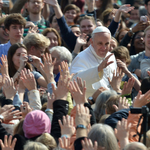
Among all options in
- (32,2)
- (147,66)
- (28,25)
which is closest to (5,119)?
(147,66)

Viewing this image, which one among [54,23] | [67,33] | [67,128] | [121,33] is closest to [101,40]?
[67,33]

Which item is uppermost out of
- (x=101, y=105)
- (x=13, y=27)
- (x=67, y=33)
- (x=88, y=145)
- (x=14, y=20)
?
(x=14, y=20)

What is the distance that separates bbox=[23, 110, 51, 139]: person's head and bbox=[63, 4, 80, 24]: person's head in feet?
17.4

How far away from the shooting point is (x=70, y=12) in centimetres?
898

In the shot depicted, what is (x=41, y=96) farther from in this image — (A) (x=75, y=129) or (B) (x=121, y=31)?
(B) (x=121, y=31)

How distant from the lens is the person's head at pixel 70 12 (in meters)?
8.98

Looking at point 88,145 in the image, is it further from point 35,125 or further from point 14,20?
point 14,20

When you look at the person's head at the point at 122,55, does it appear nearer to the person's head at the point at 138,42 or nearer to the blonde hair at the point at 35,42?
the person's head at the point at 138,42

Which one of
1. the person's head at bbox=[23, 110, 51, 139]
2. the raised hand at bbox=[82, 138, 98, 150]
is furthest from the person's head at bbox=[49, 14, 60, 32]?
the raised hand at bbox=[82, 138, 98, 150]

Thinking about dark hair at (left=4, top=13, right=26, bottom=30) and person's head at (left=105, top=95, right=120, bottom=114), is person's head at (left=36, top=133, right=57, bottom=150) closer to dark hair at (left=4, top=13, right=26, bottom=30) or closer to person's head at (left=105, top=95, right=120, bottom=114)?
person's head at (left=105, top=95, right=120, bottom=114)

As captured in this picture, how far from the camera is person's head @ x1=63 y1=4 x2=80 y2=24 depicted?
898cm

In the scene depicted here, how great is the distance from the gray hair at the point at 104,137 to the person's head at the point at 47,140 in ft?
1.43

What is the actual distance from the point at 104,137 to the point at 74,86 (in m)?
1.05

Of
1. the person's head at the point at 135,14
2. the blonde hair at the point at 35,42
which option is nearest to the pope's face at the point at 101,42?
the blonde hair at the point at 35,42
